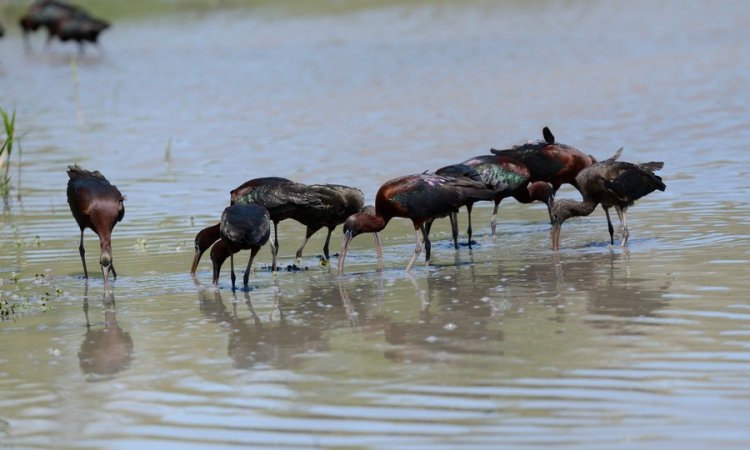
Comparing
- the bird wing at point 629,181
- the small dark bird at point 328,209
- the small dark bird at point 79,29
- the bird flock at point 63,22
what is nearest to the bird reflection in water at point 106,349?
the small dark bird at point 328,209

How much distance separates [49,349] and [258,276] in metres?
2.89

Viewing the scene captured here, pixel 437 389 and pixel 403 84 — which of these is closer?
pixel 437 389

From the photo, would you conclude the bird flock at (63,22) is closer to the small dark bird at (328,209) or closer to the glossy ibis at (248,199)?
the small dark bird at (328,209)

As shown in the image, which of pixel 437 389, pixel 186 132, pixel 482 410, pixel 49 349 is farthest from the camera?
pixel 186 132

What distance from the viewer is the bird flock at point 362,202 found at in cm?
1087

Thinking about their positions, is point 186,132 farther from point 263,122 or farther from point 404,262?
point 404,262

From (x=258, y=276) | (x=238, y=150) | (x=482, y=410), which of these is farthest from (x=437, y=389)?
(x=238, y=150)

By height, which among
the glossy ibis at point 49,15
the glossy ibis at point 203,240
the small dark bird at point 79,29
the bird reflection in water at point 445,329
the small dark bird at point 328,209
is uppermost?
the glossy ibis at point 49,15

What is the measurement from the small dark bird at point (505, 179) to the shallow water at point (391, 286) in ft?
1.21

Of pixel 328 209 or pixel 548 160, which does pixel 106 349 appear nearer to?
pixel 328 209

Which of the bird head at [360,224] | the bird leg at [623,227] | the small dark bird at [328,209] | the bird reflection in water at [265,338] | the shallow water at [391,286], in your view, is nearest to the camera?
the shallow water at [391,286]

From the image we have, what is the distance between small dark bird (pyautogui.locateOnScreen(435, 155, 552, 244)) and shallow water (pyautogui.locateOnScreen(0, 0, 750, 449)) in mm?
368

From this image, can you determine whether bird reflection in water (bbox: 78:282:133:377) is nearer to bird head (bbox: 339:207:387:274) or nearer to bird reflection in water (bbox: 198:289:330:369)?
bird reflection in water (bbox: 198:289:330:369)

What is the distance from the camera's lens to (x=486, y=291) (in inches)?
388
